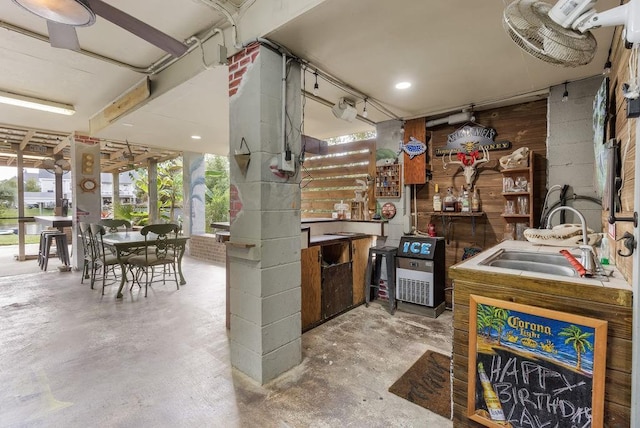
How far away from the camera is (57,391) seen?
2.13m

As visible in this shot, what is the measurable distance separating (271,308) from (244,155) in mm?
1209

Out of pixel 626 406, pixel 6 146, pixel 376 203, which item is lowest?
pixel 626 406

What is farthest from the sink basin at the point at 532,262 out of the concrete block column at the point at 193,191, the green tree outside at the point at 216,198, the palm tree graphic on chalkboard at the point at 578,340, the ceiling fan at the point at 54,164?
the ceiling fan at the point at 54,164

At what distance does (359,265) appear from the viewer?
3988 millimetres

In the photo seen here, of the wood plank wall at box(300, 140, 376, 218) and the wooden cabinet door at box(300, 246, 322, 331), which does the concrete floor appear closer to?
the wooden cabinet door at box(300, 246, 322, 331)

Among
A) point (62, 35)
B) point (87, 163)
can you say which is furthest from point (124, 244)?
point (62, 35)

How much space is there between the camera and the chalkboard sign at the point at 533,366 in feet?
4.03

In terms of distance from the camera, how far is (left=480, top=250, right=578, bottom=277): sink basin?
186 centimetres

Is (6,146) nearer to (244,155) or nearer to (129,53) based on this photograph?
(129,53)

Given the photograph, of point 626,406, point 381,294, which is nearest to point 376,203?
point 381,294

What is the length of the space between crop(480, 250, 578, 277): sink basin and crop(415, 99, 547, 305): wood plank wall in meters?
1.48

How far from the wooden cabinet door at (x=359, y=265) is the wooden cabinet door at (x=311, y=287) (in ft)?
2.33

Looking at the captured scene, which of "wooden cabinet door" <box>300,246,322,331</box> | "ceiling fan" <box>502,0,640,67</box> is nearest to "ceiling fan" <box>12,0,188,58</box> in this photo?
"ceiling fan" <box>502,0,640,67</box>

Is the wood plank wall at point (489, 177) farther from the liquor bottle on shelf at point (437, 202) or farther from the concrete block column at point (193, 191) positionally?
the concrete block column at point (193, 191)
